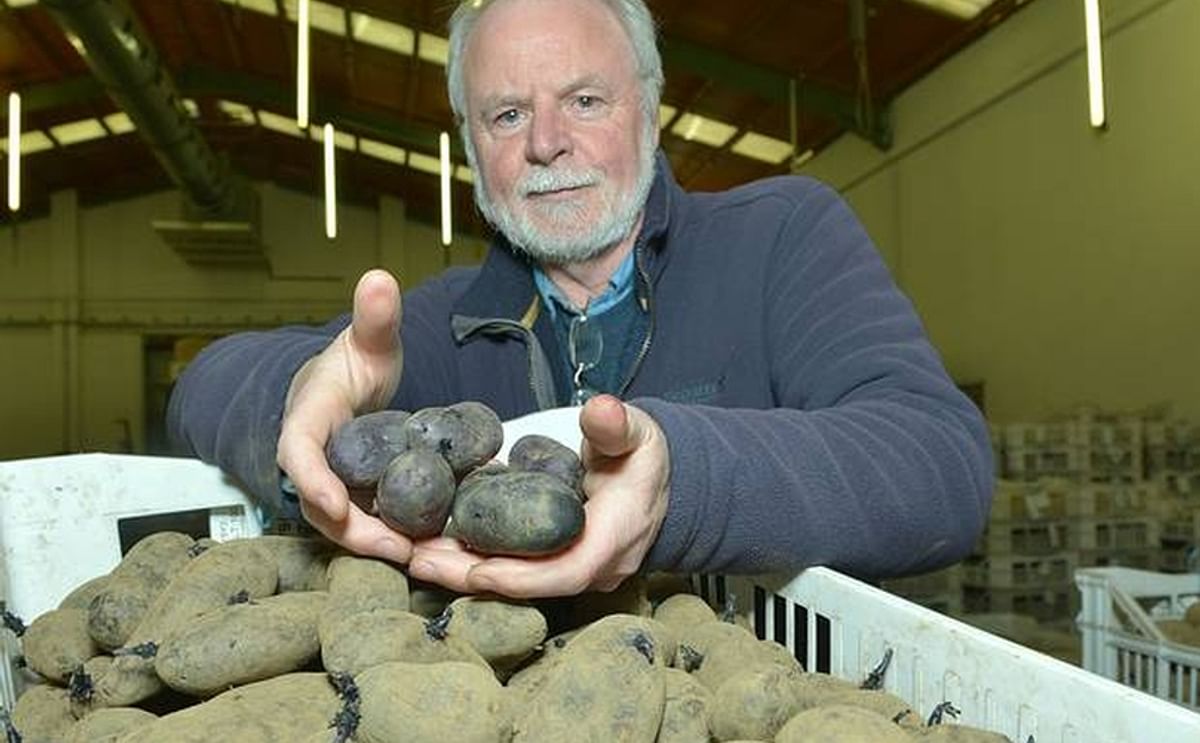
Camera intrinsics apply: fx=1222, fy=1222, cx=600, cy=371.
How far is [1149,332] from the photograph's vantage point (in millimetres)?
6270

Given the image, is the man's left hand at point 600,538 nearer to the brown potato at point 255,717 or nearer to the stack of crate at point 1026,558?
the brown potato at point 255,717

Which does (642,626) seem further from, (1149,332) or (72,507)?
(1149,332)

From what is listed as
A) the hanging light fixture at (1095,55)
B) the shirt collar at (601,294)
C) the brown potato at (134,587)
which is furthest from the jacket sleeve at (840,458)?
the hanging light fixture at (1095,55)

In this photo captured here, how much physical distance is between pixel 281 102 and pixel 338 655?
35.9ft

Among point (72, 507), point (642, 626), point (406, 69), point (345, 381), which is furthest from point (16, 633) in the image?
point (406, 69)

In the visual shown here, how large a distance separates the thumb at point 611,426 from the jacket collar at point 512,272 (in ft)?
2.38

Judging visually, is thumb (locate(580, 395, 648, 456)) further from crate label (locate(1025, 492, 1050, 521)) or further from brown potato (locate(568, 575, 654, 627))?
crate label (locate(1025, 492, 1050, 521))

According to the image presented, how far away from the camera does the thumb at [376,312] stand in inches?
44.3

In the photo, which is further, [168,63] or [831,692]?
[168,63]

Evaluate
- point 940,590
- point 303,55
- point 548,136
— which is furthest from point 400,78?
point 548,136

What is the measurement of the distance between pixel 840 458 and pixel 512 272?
2.60ft

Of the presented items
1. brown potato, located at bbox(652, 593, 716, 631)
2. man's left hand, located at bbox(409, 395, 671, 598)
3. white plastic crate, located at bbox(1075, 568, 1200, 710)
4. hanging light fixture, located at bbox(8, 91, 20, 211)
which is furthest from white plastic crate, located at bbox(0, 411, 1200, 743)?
hanging light fixture, located at bbox(8, 91, 20, 211)

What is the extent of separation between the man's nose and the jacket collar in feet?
0.52

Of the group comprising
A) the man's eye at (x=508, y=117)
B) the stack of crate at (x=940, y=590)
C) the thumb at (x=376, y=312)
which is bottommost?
the stack of crate at (x=940, y=590)
